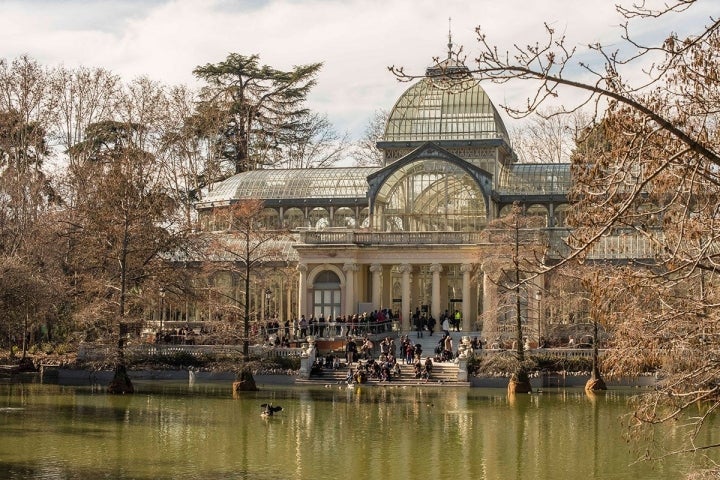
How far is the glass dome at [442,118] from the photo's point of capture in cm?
6059

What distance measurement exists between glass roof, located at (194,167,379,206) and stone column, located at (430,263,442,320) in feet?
24.3

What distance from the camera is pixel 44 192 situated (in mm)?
57938

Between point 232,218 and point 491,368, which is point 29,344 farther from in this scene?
point 491,368

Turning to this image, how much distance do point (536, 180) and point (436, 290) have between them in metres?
9.04

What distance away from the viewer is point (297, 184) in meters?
62.9

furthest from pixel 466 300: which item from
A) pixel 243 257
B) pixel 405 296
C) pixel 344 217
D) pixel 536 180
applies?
pixel 243 257

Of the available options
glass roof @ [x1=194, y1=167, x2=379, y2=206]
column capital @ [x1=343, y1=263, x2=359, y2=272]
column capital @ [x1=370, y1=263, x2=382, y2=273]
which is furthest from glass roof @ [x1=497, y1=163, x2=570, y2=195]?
column capital @ [x1=343, y1=263, x2=359, y2=272]

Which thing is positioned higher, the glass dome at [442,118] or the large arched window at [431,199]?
the glass dome at [442,118]

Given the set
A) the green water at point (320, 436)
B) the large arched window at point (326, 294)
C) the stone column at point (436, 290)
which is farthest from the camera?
the large arched window at point (326, 294)

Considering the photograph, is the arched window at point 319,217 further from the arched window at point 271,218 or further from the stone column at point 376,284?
the stone column at point 376,284

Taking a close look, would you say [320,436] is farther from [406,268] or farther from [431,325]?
[406,268]

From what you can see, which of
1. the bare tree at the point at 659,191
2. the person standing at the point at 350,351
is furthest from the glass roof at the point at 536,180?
the bare tree at the point at 659,191

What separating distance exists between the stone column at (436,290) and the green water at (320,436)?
545 inches

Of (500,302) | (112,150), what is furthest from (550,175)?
(112,150)
